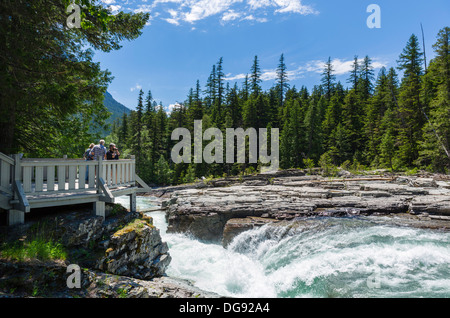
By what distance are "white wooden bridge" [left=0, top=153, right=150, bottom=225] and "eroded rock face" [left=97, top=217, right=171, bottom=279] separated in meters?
1.04

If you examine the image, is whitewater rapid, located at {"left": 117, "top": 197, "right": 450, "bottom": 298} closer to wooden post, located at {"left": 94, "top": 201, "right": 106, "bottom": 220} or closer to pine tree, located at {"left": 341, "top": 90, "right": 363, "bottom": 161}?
wooden post, located at {"left": 94, "top": 201, "right": 106, "bottom": 220}

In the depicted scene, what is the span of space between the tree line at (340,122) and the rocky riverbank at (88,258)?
2574 centimetres

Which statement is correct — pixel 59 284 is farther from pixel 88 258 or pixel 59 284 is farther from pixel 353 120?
pixel 353 120

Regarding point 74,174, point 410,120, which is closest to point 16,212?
point 74,174

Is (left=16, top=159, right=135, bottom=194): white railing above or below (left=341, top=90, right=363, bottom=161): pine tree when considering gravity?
below

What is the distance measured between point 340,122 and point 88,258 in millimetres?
50586

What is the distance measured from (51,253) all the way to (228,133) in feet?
134

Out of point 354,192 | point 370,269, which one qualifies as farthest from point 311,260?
point 354,192

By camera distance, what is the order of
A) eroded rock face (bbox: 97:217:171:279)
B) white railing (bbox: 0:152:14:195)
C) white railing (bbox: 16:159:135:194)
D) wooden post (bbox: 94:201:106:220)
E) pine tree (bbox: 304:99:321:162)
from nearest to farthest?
white railing (bbox: 0:152:14:195) < white railing (bbox: 16:159:135:194) < eroded rock face (bbox: 97:217:171:279) < wooden post (bbox: 94:201:106:220) < pine tree (bbox: 304:99:321:162)

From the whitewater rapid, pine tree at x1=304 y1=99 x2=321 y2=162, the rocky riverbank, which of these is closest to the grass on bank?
the rocky riverbank

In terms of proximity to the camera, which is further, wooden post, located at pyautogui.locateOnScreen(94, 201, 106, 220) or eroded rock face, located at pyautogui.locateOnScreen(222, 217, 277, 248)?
eroded rock face, located at pyautogui.locateOnScreen(222, 217, 277, 248)

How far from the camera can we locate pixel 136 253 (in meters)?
6.52

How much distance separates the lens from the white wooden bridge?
17.5ft

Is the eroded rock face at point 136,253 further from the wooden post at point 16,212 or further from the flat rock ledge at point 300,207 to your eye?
the flat rock ledge at point 300,207
